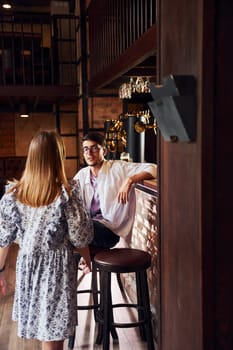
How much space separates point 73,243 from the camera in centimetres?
208

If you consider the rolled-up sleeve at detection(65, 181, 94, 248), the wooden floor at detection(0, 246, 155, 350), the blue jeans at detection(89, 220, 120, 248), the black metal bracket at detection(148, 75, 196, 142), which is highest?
the black metal bracket at detection(148, 75, 196, 142)

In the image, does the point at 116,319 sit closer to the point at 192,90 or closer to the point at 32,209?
the point at 32,209

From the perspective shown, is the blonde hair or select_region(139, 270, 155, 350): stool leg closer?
the blonde hair

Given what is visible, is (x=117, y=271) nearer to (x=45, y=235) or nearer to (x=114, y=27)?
(x=45, y=235)

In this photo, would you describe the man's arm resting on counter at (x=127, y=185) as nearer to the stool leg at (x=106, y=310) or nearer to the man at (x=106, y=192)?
the man at (x=106, y=192)

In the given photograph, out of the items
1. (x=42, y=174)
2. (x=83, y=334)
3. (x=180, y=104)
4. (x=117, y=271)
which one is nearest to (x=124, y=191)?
(x=117, y=271)

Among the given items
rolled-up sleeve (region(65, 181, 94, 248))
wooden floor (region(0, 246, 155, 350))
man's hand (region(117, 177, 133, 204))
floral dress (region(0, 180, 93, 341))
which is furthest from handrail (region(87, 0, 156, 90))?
wooden floor (region(0, 246, 155, 350))

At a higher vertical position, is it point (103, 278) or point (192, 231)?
point (192, 231)

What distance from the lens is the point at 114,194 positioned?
2643 millimetres

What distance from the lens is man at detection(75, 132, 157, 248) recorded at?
8.69 feet

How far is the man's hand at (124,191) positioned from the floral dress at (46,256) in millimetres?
474

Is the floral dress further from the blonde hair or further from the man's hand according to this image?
the man's hand

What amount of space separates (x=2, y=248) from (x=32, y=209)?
0.31m
